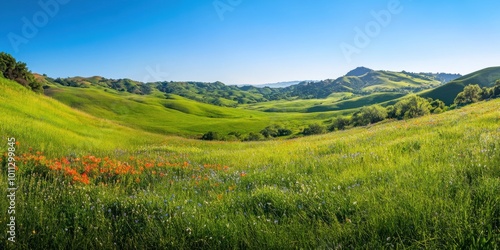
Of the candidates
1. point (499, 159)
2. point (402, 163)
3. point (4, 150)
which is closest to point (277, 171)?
point (402, 163)

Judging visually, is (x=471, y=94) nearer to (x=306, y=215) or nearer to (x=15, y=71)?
(x=306, y=215)

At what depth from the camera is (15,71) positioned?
2279 inches

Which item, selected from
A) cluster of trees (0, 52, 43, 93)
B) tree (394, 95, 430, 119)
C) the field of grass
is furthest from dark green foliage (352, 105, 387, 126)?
the field of grass

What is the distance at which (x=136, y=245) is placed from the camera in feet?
12.1

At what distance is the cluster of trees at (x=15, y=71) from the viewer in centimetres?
5303

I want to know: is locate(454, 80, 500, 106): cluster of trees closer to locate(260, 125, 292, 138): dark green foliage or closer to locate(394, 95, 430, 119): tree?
locate(394, 95, 430, 119): tree

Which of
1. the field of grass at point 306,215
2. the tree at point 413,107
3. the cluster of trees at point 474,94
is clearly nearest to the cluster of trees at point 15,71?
the field of grass at point 306,215

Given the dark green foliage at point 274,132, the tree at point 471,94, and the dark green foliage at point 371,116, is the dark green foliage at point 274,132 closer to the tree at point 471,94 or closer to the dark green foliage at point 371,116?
the dark green foliage at point 371,116

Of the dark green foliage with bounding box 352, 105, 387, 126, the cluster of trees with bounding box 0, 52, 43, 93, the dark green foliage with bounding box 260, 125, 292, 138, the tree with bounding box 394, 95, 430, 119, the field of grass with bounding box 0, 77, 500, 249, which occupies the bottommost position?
the dark green foliage with bounding box 260, 125, 292, 138

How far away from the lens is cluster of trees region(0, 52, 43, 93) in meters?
53.0

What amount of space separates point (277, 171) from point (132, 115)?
165558mm

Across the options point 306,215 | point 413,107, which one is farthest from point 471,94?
point 306,215

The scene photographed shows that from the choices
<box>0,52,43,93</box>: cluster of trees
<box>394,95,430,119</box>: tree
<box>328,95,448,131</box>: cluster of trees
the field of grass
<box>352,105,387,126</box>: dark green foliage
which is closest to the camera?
the field of grass

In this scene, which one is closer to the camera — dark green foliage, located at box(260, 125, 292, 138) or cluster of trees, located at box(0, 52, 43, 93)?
cluster of trees, located at box(0, 52, 43, 93)
